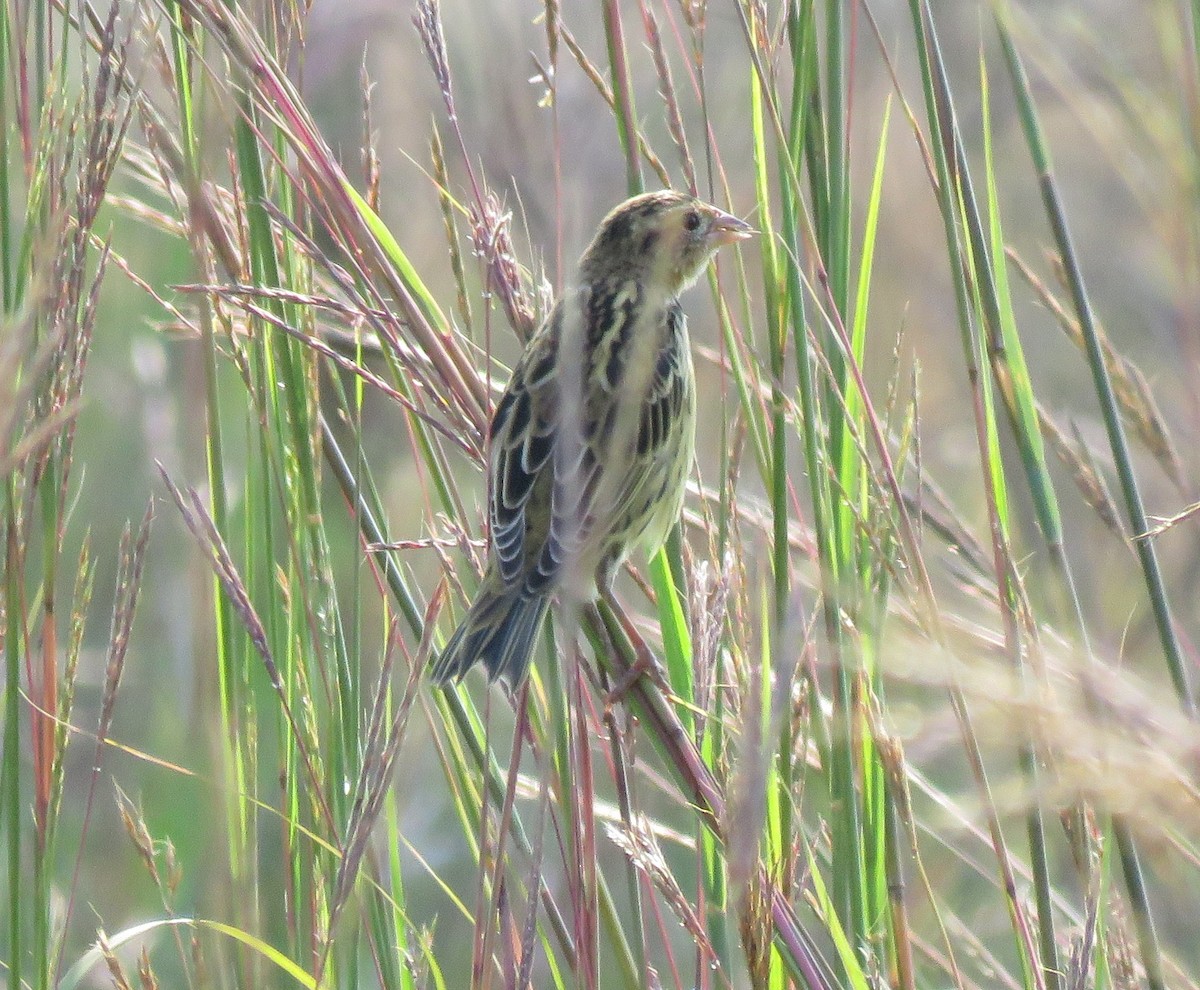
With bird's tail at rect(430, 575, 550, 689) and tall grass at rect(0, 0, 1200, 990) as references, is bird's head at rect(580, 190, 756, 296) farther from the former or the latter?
bird's tail at rect(430, 575, 550, 689)

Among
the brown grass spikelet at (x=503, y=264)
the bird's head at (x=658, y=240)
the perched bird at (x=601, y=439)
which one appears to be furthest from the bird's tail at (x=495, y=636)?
the bird's head at (x=658, y=240)

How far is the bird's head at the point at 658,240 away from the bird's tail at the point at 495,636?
0.73m

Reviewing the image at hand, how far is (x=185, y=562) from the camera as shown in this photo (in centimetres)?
442

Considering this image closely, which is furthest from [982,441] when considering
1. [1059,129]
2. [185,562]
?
[1059,129]

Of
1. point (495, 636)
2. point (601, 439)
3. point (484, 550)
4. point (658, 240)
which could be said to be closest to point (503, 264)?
point (484, 550)

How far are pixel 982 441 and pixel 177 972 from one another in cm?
316

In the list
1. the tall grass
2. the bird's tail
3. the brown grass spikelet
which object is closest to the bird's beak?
the tall grass

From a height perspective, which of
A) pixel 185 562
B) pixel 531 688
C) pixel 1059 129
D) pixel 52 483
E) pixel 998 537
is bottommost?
pixel 185 562

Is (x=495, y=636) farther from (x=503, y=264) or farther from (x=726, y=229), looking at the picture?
(x=726, y=229)

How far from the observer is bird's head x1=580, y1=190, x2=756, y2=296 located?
2869mm

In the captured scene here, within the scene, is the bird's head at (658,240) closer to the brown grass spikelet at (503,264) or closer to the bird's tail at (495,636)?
the brown grass spikelet at (503,264)

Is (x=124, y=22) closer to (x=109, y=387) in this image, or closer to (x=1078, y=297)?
(x=1078, y=297)

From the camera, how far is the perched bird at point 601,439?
2447mm

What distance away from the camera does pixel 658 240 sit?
328cm
